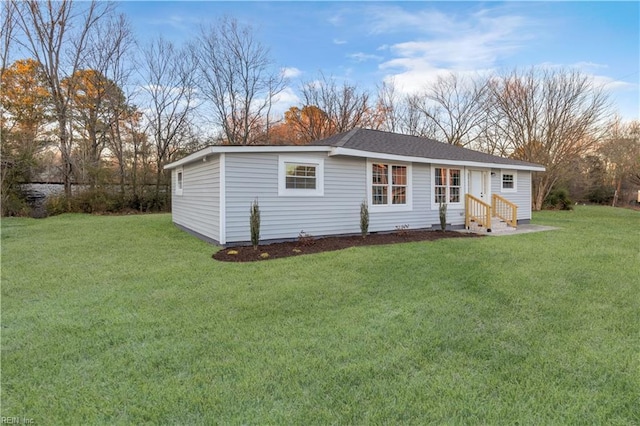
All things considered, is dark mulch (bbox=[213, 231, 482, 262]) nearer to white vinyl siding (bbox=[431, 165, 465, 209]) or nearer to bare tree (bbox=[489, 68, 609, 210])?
white vinyl siding (bbox=[431, 165, 465, 209])

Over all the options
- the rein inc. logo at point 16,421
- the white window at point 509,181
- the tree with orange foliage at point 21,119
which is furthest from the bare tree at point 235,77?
the rein inc. logo at point 16,421

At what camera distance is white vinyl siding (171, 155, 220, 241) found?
25.8 ft

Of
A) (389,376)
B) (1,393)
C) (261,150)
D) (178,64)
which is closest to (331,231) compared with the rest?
(261,150)

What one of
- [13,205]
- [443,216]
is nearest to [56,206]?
[13,205]

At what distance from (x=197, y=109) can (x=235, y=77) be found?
3311 mm

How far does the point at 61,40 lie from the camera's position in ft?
54.9

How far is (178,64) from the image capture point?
20266 mm

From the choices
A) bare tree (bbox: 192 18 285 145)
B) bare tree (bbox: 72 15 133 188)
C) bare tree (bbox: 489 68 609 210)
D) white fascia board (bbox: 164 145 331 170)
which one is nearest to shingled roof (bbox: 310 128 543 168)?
white fascia board (bbox: 164 145 331 170)

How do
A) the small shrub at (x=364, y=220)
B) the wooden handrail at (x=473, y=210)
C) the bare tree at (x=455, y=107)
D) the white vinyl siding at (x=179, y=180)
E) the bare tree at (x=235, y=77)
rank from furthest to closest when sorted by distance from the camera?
the bare tree at (x=455, y=107)
the bare tree at (x=235, y=77)
the white vinyl siding at (x=179, y=180)
the wooden handrail at (x=473, y=210)
the small shrub at (x=364, y=220)

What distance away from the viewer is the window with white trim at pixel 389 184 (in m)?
9.66

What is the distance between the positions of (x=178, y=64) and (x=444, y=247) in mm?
20115

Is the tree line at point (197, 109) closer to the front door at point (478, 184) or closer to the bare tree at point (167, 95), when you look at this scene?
the bare tree at point (167, 95)

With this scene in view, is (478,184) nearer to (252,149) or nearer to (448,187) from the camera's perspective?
(448,187)

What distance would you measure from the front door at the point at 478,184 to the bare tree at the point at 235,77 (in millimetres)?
14594
